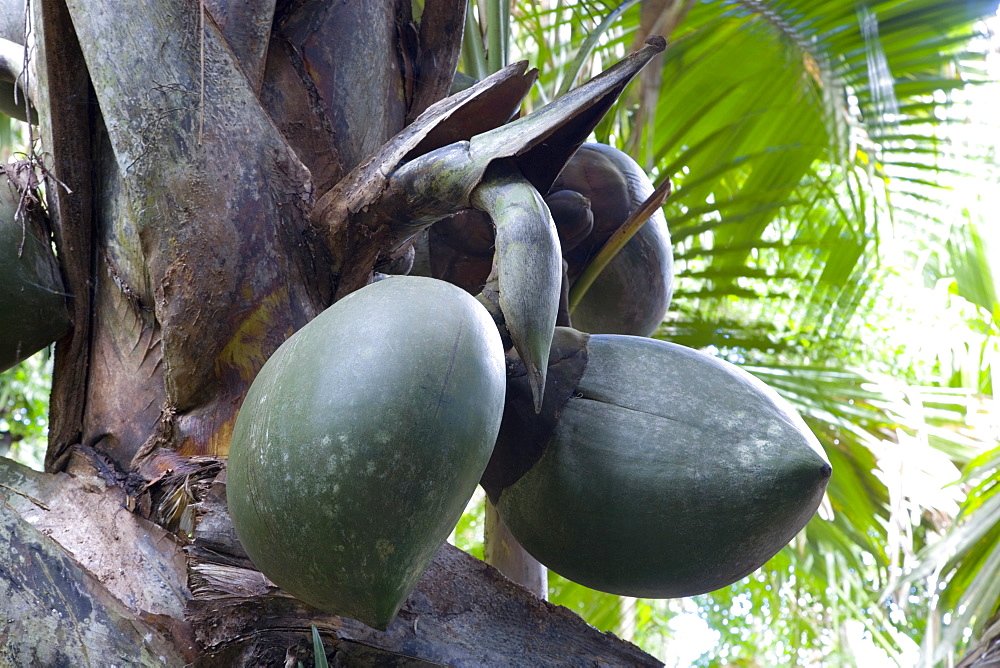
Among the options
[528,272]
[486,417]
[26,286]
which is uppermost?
[528,272]

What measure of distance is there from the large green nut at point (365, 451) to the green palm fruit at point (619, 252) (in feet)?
2.04

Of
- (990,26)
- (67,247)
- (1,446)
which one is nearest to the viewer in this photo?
Result: (67,247)

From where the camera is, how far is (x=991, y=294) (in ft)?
10.0

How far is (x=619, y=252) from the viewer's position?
143 cm

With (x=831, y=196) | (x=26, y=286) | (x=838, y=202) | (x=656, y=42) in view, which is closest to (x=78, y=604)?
(x=26, y=286)

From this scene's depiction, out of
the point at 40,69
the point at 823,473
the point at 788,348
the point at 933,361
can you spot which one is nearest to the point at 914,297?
the point at 933,361

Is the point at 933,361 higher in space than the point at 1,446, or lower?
higher

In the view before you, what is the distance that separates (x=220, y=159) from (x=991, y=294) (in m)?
2.81

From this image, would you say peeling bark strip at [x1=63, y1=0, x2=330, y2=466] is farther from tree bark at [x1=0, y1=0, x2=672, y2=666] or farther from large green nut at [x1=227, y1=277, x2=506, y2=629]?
large green nut at [x1=227, y1=277, x2=506, y2=629]

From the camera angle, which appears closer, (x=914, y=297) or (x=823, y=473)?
(x=823, y=473)

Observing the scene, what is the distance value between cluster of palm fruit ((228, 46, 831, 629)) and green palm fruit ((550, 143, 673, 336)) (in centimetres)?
38

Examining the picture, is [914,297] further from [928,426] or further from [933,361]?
[928,426]

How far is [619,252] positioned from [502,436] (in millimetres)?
528

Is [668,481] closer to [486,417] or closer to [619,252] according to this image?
[486,417]
